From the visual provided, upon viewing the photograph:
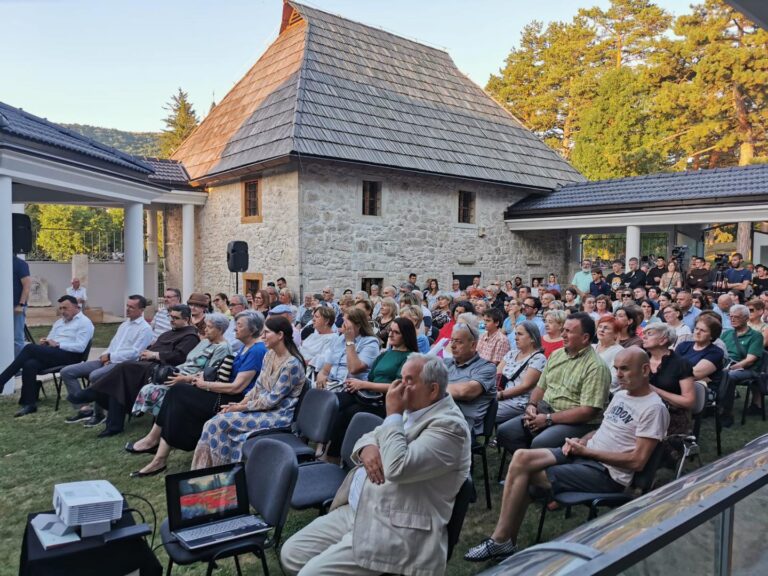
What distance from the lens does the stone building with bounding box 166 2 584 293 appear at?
14.0 m

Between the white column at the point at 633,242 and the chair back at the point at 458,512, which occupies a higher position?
the white column at the point at 633,242

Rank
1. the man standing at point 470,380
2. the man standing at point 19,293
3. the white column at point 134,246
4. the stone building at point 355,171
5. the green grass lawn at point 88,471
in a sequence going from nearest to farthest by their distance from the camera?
the green grass lawn at point 88,471
the man standing at point 470,380
the man standing at point 19,293
the white column at point 134,246
the stone building at point 355,171

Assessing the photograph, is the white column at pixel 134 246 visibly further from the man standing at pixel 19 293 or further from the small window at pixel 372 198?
the small window at pixel 372 198

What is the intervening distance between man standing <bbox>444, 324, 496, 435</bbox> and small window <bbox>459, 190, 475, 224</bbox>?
13.2 m

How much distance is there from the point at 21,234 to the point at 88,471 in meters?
6.35

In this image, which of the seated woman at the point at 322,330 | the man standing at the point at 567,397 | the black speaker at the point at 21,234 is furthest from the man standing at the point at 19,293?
the man standing at the point at 567,397

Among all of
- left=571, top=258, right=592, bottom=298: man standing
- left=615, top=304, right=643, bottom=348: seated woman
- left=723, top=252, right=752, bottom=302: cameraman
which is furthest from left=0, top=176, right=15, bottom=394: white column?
left=723, top=252, right=752, bottom=302: cameraman

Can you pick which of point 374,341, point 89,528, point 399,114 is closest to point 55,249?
point 399,114

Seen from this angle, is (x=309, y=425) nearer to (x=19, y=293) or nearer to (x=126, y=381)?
(x=126, y=381)

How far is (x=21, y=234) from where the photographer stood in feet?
31.4

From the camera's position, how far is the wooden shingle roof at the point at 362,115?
47.6ft

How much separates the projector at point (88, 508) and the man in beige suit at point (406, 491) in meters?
0.83

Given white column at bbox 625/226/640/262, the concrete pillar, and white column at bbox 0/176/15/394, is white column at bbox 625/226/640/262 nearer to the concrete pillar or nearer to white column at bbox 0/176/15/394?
white column at bbox 0/176/15/394

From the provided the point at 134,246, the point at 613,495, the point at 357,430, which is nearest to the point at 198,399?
the point at 357,430
